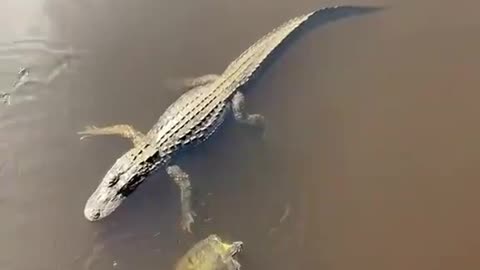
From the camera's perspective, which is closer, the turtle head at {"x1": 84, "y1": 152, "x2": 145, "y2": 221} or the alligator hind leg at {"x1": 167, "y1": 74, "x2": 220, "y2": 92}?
the turtle head at {"x1": 84, "y1": 152, "x2": 145, "y2": 221}

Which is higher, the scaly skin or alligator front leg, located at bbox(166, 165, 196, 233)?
alligator front leg, located at bbox(166, 165, 196, 233)

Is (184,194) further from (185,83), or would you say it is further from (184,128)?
(185,83)

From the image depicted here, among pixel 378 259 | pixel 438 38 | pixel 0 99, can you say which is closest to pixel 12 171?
pixel 0 99

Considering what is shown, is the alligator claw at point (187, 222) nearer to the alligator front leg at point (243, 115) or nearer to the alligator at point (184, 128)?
the alligator at point (184, 128)

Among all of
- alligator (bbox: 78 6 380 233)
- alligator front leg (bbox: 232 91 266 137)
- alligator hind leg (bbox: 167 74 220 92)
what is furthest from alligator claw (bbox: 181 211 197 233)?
alligator hind leg (bbox: 167 74 220 92)

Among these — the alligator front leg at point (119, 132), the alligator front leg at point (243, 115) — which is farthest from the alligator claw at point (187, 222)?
the alligator front leg at point (243, 115)

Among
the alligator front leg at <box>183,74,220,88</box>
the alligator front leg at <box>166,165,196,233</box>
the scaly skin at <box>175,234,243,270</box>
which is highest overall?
the alligator front leg at <box>183,74,220,88</box>

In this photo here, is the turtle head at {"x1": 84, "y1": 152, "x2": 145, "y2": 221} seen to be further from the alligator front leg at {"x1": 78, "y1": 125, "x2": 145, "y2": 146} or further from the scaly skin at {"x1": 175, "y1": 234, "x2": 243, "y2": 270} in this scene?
Result: the scaly skin at {"x1": 175, "y1": 234, "x2": 243, "y2": 270}
